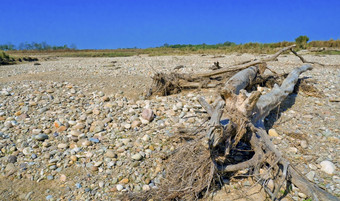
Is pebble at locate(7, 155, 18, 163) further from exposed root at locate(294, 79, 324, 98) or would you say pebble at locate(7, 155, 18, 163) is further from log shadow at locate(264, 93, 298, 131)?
exposed root at locate(294, 79, 324, 98)

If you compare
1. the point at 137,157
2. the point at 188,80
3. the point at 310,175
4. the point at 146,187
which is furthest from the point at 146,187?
the point at 188,80

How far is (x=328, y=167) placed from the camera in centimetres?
337

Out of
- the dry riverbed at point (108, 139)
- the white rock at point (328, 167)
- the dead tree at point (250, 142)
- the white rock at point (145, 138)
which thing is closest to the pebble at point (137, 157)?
the dry riverbed at point (108, 139)

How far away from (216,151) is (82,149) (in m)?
2.29

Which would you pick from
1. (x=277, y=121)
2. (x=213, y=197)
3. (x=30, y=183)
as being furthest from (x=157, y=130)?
(x=277, y=121)

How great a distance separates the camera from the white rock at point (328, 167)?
332 cm

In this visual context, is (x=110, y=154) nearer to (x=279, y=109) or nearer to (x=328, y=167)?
(x=328, y=167)

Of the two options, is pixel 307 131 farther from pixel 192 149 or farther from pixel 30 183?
pixel 30 183

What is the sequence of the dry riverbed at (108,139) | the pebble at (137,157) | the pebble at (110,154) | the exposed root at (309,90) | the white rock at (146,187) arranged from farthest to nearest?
the exposed root at (309,90), the pebble at (110,154), the pebble at (137,157), the dry riverbed at (108,139), the white rock at (146,187)

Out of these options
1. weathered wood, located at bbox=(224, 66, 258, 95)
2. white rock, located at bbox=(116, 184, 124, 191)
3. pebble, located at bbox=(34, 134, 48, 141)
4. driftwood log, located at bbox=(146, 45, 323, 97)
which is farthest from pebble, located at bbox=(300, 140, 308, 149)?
pebble, located at bbox=(34, 134, 48, 141)

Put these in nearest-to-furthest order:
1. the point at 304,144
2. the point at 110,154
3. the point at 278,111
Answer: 1. the point at 110,154
2. the point at 304,144
3. the point at 278,111

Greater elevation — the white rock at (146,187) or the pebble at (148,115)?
the pebble at (148,115)

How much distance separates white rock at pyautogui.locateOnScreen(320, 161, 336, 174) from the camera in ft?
10.9

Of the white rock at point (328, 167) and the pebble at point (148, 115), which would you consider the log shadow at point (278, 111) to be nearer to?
the white rock at point (328, 167)
